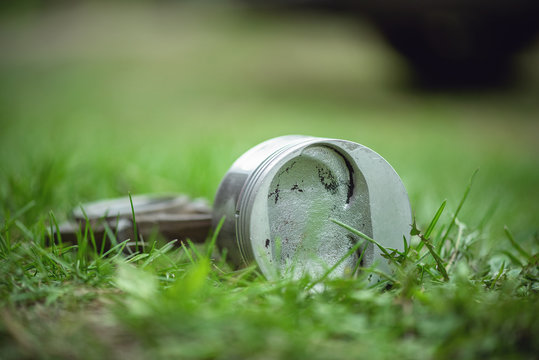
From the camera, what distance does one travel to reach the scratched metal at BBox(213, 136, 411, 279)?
4.48ft

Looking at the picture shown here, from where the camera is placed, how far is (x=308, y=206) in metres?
1.44

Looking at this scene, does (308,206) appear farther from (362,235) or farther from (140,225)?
(140,225)

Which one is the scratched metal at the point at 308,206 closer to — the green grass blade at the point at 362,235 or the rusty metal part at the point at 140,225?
the green grass blade at the point at 362,235

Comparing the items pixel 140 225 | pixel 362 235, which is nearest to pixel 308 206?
pixel 362 235

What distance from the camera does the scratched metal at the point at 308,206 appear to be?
1.37 m

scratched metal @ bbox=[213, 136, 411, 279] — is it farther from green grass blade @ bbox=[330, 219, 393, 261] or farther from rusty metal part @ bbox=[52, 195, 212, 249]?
rusty metal part @ bbox=[52, 195, 212, 249]

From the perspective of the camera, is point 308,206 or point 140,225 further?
point 140,225

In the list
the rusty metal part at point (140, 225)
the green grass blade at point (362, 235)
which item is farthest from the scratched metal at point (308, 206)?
the rusty metal part at point (140, 225)

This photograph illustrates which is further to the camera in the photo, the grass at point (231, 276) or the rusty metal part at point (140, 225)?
the rusty metal part at point (140, 225)

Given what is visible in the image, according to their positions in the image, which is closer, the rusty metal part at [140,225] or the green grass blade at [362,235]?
the green grass blade at [362,235]

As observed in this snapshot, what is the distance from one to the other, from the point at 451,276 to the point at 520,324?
43 centimetres

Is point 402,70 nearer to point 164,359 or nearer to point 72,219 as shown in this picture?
point 72,219

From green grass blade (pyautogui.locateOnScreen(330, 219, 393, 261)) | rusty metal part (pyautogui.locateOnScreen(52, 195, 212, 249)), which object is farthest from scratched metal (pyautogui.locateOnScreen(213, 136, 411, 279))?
rusty metal part (pyautogui.locateOnScreen(52, 195, 212, 249))

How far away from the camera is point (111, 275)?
4.20ft
